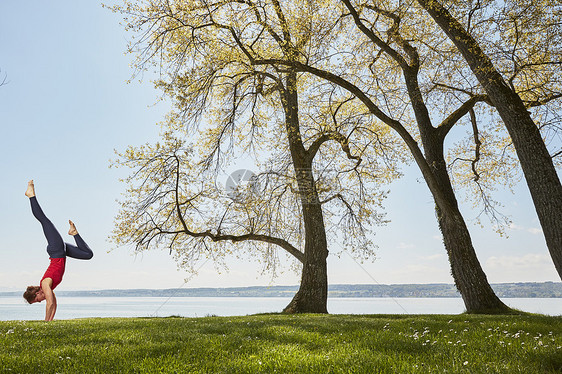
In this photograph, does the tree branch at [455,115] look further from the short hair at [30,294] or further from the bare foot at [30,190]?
the short hair at [30,294]

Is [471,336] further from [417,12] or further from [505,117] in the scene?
[417,12]

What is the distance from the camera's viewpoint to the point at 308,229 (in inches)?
572

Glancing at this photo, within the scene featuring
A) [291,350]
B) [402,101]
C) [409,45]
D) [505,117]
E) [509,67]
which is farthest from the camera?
[402,101]

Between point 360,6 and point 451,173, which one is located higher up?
point 360,6

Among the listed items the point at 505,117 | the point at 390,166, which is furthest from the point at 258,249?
the point at 505,117

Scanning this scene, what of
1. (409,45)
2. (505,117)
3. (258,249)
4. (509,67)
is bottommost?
(258,249)

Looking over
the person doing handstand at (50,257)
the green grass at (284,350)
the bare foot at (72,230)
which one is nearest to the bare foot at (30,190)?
the person doing handstand at (50,257)

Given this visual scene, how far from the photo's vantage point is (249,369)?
14.6 feet

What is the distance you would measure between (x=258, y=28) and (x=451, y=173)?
35.8 ft

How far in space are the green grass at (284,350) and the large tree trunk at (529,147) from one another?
2.21 metres

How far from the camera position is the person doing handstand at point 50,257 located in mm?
10227

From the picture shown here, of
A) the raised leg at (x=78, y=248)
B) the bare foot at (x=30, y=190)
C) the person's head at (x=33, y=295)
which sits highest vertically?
the bare foot at (x=30, y=190)

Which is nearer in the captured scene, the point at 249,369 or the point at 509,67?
the point at 249,369

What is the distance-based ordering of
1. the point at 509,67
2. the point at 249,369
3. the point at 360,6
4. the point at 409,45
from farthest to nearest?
1. the point at 409,45
2. the point at 360,6
3. the point at 509,67
4. the point at 249,369
